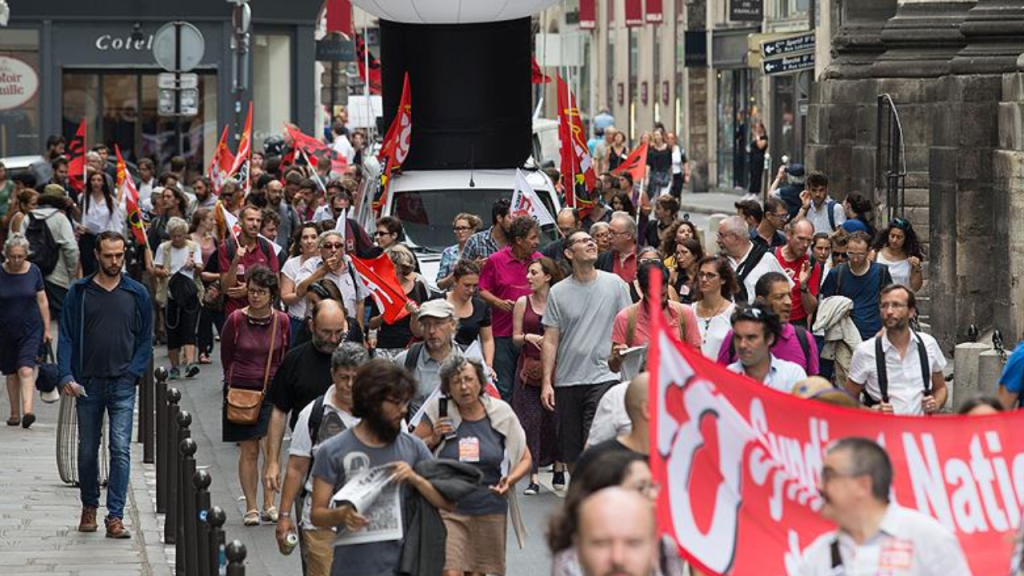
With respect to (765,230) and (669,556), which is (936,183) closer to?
(765,230)

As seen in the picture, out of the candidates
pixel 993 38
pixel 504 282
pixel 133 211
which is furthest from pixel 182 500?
pixel 133 211

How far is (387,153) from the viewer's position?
23250mm

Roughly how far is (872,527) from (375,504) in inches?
117

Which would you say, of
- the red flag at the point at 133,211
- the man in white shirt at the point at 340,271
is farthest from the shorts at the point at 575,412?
the red flag at the point at 133,211

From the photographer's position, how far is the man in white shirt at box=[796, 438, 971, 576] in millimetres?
6840

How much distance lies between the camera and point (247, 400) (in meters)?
14.5

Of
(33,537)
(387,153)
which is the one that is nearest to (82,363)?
(33,537)

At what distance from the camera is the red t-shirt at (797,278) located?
1673cm

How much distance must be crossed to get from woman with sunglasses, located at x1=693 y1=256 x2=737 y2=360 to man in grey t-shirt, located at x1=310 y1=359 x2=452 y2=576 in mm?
4085

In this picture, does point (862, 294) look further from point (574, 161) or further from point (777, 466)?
point (574, 161)

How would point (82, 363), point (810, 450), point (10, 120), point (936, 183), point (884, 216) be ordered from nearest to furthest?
point (810, 450), point (82, 363), point (936, 183), point (884, 216), point (10, 120)

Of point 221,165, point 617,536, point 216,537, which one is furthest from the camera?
point 221,165

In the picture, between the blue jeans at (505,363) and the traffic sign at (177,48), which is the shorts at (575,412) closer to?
the blue jeans at (505,363)

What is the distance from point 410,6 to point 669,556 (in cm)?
1619
